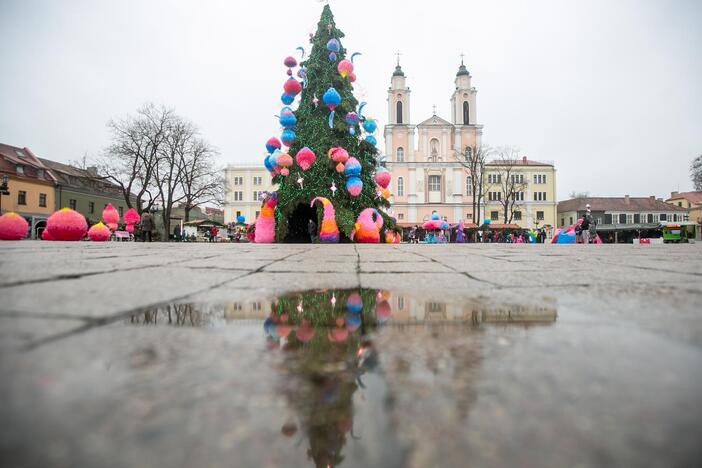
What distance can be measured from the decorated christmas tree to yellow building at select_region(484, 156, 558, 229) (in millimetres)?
38408

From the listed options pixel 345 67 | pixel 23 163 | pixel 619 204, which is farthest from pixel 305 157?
pixel 619 204

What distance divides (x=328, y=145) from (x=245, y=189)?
43.6 metres

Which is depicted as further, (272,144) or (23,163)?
(23,163)

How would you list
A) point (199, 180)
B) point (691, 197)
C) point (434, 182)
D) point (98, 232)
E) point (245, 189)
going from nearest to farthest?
point (98, 232)
point (199, 180)
point (434, 182)
point (245, 189)
point (691, 197)

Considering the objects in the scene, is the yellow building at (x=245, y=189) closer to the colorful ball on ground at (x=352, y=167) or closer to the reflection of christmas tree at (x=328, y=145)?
the reflection of christmas tree at (x=328, y=145)

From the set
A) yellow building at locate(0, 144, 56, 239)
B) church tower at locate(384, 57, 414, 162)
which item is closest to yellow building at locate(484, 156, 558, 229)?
church tower at locate(384, 57, 414, 162)

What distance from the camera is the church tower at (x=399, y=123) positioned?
1738 inches

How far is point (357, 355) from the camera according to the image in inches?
26.9

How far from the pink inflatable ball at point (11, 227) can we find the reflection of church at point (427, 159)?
37.1 meters

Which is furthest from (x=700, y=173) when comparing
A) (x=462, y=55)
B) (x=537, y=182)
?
(x=462, y=55)

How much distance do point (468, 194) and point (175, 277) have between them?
1829 inches

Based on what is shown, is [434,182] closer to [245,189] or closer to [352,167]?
[245,189]

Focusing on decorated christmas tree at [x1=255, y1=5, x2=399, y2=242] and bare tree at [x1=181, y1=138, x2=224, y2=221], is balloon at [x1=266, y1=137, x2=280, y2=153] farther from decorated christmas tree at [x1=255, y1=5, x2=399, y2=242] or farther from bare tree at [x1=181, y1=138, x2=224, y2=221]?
bare tree at [x1=181, y1=138, x2=224, y2=221]

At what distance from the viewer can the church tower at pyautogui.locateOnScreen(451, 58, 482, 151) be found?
44688 millimetres
